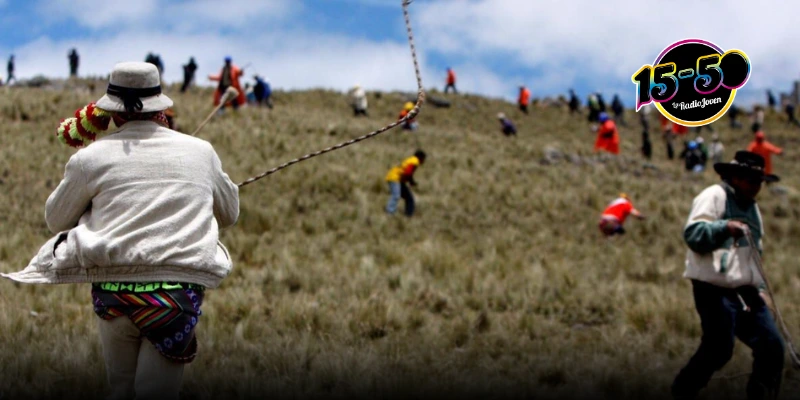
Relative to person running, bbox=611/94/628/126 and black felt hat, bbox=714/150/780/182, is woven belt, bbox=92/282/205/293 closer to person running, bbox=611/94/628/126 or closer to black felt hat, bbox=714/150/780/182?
black felt hat, bbox=714/150/780/182

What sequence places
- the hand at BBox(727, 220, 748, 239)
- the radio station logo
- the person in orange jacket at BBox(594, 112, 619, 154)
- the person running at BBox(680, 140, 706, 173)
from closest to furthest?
the hand at BBox(727, 220, 748, 239) → the radio station logo → the person in orange jacket at BBox(594, 112, 619, 154) → the person running at BBox(680, 140, 706, 173)

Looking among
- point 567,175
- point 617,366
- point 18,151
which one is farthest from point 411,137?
point 617,366

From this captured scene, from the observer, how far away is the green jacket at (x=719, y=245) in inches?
215

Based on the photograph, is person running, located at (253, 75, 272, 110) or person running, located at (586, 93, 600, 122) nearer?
person running, located at (253, 75, 272, 110)

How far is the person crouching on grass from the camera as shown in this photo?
3373mm

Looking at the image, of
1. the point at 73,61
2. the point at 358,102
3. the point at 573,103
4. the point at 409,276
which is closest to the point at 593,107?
the point at 573,103

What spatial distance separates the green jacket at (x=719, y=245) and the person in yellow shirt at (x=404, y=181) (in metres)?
11.4

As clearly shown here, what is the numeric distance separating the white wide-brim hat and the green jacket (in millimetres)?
3510

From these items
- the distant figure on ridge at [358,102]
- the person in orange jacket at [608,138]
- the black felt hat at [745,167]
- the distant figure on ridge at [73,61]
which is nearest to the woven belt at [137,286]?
the black felt hat at [745,167]

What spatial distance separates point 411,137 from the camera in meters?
28.8

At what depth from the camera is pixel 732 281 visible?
5500 millimetres

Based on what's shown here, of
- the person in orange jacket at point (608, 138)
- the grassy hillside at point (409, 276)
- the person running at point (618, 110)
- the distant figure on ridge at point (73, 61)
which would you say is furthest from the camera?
the person running at point (618, 110)

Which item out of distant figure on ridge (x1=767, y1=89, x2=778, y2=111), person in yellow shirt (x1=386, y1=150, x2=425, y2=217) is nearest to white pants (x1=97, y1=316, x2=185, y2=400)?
person in yellow shirt (x1=386, y1=150, x2=425, y2=217)

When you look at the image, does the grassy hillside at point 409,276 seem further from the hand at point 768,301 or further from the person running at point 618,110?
the person running at point 618,110
